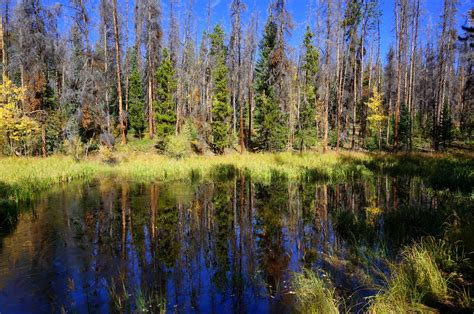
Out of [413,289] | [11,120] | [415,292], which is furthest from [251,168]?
[11,120]

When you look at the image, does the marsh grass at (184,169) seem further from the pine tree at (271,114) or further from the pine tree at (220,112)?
the pine tree at (271,114)

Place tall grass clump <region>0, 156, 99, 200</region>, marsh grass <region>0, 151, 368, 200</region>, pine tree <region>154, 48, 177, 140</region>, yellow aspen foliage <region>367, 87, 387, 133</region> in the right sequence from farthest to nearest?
yellow aspen foliage <region>367, 87, 387, 133</region> < pine tree <region>154, 48, 177, 140</region> < marsh grass <region>0, 151, 368, 200</region> < tall grass clump <region>0, 156, 99, 200</region>

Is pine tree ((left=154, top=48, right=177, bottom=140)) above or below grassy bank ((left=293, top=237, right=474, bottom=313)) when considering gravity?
above

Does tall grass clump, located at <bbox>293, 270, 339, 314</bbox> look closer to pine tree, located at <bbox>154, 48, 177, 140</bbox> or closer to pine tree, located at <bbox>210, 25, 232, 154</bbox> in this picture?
pine tree, located at <bbox>210, 25, 232, 154</bbox>

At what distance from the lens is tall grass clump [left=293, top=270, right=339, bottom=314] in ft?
14.7

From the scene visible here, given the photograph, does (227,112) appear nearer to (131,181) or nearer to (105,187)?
(131,181)

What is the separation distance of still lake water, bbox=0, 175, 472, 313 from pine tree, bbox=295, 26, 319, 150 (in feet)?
67.9

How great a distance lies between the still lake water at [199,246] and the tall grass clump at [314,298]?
0.24 m

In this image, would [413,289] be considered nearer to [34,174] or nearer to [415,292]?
[415,292]

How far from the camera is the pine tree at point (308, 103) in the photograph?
34781 millimetres

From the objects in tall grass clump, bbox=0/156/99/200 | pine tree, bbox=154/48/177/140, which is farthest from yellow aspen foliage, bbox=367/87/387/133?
tall grass clump, bbox=0/156/99/200

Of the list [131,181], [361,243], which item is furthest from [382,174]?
[131,181]

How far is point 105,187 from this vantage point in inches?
645

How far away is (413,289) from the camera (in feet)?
16.4
